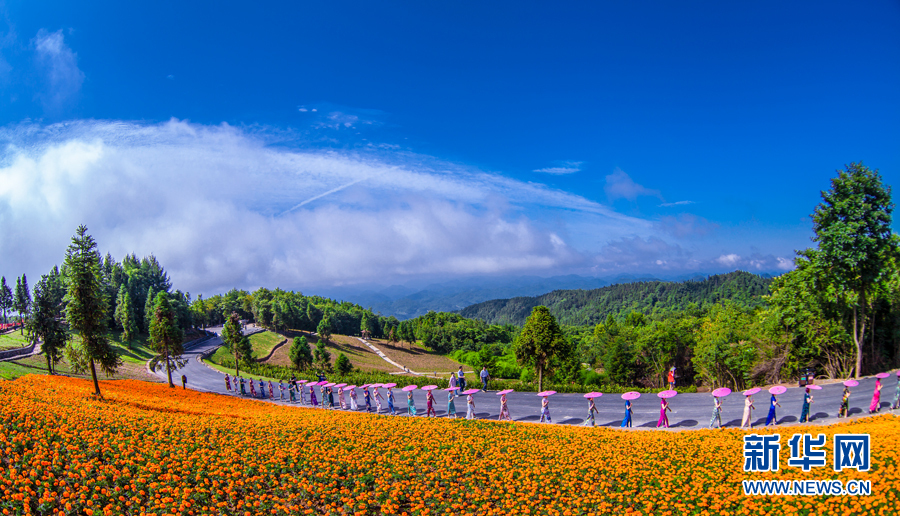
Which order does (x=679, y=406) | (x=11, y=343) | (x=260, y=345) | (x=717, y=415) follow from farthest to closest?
(x=260, y=345), (x=11, y=343), (x=679, y=406), (x=717, y=415)

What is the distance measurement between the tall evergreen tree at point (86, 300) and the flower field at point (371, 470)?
28.2ft

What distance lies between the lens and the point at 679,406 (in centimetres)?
2372

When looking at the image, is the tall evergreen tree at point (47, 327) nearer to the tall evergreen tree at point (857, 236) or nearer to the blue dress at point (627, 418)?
the blue dress at point (627, 418)

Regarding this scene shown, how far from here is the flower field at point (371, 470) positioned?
9.48 metres

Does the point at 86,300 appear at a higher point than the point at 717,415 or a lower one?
higher

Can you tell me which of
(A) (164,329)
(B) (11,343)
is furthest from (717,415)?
(B) (11,343)

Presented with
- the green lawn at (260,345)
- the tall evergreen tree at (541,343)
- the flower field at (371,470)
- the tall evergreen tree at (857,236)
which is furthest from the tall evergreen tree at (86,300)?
the tall evergreen tree at (857,236)

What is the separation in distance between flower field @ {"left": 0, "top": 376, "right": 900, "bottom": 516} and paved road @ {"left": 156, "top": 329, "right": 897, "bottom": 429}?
367 centimetres

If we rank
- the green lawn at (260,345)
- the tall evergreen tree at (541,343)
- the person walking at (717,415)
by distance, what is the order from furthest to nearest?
1. the green lawn at (260,345)
2. the tall evergreen tree at (541,343)
3. the person walking at (717,415)

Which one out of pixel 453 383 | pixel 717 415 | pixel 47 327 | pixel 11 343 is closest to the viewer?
pixel 717 415

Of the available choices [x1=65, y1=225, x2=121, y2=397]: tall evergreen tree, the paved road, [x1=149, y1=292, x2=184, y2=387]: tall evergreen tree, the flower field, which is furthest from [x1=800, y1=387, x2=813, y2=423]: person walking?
[x1=149, y1=292, x2=184, y2=387]: tall evergreen tree

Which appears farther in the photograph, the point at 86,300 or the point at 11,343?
the point at 11,343

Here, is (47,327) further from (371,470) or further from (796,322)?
(796,322)

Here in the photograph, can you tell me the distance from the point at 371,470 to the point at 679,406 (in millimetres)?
18879
